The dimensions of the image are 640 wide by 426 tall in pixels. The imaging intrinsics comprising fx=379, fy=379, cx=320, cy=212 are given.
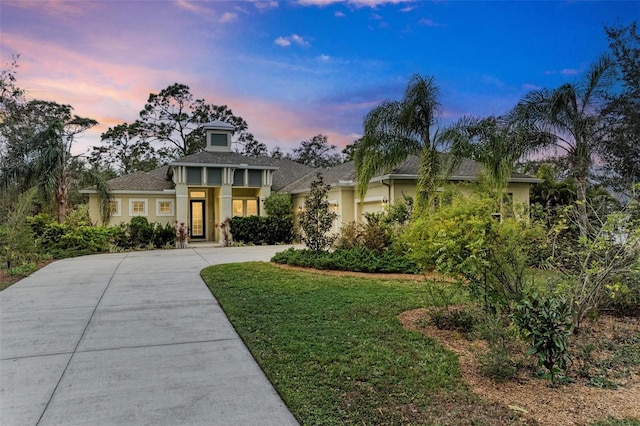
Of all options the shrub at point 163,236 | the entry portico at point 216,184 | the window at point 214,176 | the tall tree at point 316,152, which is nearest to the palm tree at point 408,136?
the entry portico at point 216,184

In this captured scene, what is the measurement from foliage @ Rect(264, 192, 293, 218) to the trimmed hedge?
8.30 metres

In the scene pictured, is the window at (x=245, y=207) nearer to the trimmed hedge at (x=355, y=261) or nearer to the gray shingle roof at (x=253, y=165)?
the gray shingle roof at (x=253, y=165)

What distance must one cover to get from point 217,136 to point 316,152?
19952 millimetres

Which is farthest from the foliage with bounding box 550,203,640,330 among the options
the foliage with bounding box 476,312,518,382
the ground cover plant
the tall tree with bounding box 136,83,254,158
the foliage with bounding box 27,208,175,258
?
the tall tree with bounding box 136,83,254,158

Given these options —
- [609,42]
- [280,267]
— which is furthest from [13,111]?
[609,42]

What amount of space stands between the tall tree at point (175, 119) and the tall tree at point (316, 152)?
413 inches

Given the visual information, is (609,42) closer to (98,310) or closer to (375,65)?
(375,65)

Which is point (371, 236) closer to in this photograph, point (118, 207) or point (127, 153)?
Answer: point (118, 207)

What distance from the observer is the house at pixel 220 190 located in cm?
1670

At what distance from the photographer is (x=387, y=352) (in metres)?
4.57

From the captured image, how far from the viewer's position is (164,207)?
20.4 metres

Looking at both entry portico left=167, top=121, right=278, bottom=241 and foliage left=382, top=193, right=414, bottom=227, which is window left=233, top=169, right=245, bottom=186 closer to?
entry portico left=167, top=121, right=278, bottom=241

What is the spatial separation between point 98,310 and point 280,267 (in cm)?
549

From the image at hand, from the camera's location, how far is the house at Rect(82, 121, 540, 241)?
54.8 ft
